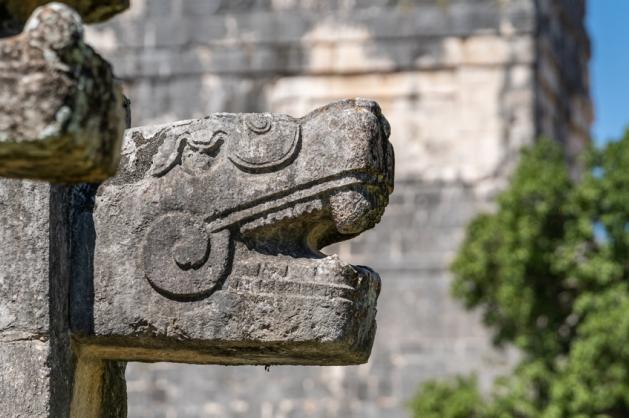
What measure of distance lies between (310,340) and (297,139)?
0.48m

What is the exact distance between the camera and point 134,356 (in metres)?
3.74

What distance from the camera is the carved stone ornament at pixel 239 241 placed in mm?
3564

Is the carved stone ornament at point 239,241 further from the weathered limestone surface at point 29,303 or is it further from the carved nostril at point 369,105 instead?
the weathered limestone surface at point 29,303

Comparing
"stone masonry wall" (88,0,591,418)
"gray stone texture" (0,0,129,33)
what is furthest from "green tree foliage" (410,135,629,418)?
"gray stone texture" (0,0,129,33)

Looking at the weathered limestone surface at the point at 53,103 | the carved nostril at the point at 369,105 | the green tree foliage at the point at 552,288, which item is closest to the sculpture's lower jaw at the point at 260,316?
the carved nostril at the point at 369,105

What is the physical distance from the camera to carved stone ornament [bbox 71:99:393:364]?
3.56 metres

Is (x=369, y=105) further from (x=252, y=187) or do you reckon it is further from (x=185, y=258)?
(x=185, y=258)

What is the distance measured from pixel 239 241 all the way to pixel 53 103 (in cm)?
133

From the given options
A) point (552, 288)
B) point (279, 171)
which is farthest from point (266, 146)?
point (552, 288)

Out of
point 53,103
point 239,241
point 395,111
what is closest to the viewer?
point 53,103

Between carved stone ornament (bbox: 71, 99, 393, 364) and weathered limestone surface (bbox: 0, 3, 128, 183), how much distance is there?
45.2 inches

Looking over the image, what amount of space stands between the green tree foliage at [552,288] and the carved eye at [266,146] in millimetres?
5913

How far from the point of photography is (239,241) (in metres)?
3.64

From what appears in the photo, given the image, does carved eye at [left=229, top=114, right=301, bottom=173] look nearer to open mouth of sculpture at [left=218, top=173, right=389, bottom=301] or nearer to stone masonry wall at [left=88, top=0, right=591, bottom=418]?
open mouth of sculpture at [left=218, top=173, right=389, bottom=301]
